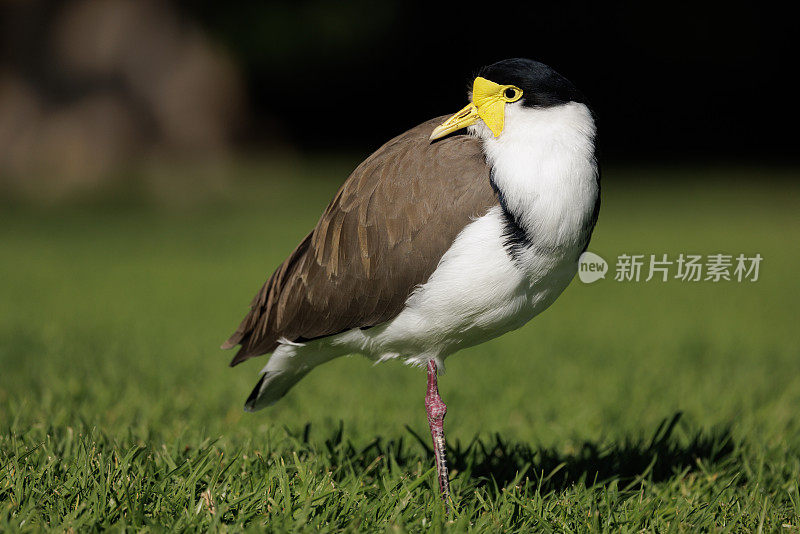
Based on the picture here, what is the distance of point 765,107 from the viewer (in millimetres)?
21281

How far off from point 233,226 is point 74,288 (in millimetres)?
4477

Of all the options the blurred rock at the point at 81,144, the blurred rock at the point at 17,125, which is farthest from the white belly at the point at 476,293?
the blurred rock at the point at 17,125

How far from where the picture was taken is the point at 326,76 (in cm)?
2098

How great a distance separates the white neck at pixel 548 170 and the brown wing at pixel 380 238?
0.35ft

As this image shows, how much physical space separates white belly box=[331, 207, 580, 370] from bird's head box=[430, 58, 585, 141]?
0.39 m

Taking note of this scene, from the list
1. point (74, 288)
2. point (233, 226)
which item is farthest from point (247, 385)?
point (233, 226)

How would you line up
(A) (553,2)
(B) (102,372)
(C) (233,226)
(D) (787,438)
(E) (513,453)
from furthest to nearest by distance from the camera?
(A) (553,2) → (C) (233,226) → (B) (102,372) → (D) (787,438) → (E) (513,453)

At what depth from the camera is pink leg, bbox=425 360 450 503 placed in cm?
342

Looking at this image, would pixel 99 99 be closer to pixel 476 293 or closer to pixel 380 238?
pixel 380 238

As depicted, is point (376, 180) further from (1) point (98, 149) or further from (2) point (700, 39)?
(2) point (700, 39)

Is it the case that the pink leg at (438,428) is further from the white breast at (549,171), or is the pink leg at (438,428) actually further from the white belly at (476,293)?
the white breast at (549,171)

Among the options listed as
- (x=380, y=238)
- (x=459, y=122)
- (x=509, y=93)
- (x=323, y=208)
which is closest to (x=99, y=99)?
(x=323, y=208)

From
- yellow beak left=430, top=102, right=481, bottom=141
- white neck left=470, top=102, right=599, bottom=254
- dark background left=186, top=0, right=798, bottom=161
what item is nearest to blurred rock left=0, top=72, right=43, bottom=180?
dark background left=186, top=0, right=798, bottom=161

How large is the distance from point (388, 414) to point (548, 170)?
236 centimetres
